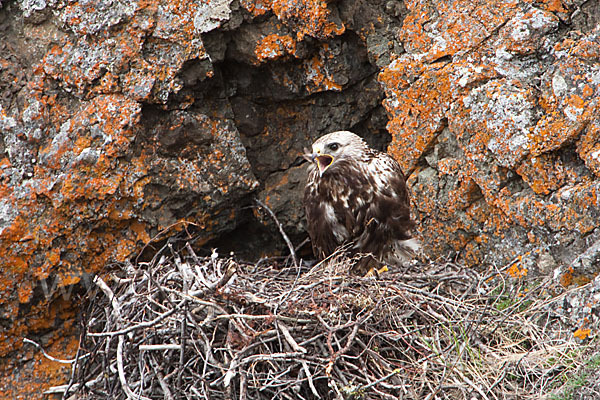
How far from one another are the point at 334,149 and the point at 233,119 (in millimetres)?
717

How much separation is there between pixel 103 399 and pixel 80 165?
1.31 meters

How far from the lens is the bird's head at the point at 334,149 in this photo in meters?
4.00

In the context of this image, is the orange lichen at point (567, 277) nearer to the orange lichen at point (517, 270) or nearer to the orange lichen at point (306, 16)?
the orange lichen at point (517, 270)

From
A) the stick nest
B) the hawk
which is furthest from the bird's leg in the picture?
the stick nest

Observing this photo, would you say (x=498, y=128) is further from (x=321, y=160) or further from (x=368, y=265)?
(x=368, y=265)

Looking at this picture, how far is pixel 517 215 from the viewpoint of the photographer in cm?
358

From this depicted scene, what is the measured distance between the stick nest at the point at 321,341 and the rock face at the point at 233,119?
1.52 feet

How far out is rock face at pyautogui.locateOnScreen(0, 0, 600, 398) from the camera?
3.53 m

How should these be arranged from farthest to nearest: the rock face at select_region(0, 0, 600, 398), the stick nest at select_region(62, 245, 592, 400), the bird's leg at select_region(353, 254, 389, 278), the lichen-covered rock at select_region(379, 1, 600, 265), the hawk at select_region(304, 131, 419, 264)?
the bird's leg at select_region(353, 254, 389, 278) < the hawk at select_region(304, 131, 419, 264) < the rock face at select_region(0, 0, 600, 398) < the lichen-covered rock at select_region(379, 1, 600, 265) < the stick nest at select_region(62, 245, 592, 400)

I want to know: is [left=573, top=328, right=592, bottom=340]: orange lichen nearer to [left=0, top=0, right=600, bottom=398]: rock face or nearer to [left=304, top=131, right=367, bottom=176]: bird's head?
[left=0, top=0, right=600, bottom=398]: rock face

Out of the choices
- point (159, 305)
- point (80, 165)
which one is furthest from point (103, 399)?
point (80, 165)

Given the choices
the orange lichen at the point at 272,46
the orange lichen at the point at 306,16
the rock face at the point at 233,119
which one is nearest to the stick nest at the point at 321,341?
the rock face at the point at 233,119

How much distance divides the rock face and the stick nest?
1.52ft

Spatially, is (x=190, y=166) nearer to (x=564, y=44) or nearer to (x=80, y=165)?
(x=80, y=165)
